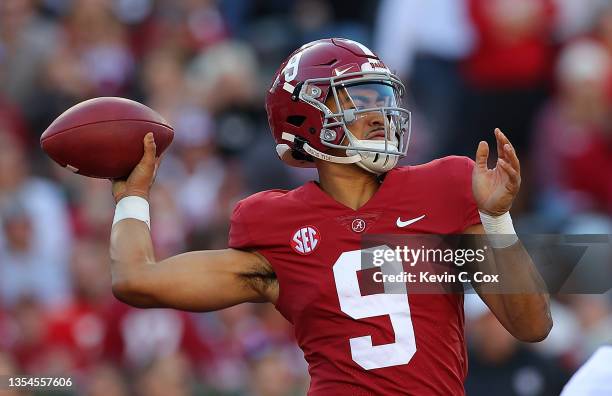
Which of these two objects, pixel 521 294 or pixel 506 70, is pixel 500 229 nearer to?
pixel 521 294

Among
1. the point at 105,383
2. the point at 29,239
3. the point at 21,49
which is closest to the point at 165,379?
the point at 105,383

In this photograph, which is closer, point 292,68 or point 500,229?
point 500,229

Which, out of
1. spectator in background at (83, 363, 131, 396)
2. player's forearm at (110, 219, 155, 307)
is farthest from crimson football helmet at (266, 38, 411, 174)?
spectator in background at (83, 363, 131, 396)

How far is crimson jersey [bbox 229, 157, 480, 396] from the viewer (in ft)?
12.1

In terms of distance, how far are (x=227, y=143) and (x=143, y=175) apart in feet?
15.1

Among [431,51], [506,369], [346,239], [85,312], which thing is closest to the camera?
[346,239]

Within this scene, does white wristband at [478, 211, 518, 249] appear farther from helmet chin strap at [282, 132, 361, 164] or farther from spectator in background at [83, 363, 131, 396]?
spectator in background at [83, 363, 131, 396]

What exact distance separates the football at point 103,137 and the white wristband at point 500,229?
3.49 feet

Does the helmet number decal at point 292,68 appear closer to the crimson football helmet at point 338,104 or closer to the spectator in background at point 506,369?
the crimson football helmet at point 338,104

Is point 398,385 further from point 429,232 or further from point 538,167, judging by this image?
point 538,167

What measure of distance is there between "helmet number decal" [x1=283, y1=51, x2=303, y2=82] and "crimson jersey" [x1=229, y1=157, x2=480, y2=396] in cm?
38

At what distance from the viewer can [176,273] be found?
12.6 feet

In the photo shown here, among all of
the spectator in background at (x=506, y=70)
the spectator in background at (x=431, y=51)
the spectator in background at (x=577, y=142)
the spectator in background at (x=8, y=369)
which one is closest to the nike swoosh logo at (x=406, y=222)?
the spectator in background at (x=8, y=369)

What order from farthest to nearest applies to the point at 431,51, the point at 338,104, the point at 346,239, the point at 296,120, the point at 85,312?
the point at 431,51 < the point at 85,312 < the point at 296,120 < the point at 338,104 < the point at 346,239
